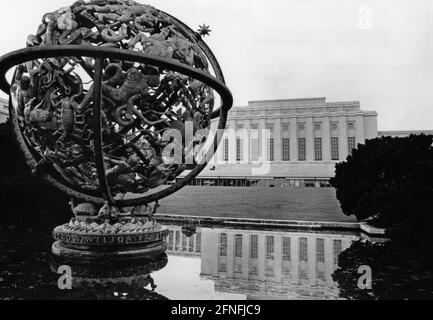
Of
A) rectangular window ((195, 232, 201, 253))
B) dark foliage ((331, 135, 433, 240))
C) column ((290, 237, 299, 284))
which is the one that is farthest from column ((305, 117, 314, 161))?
rectangular window ((195, 232, 201, 253))

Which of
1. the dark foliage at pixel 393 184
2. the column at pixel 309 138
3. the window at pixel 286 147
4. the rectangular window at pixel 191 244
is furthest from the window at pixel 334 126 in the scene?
the rectangular window at pixel 191 244

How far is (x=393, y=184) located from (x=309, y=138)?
3915 centimetres

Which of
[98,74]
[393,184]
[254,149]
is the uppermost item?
[254,149]

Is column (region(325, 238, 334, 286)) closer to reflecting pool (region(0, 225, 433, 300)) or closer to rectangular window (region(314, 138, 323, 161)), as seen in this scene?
reflecting pool (region(0, 225, 433, 300))

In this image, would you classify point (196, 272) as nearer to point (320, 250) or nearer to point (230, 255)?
point (230, 255)

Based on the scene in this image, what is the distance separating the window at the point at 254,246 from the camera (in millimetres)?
5547

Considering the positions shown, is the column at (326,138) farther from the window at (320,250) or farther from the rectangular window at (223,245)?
the rectangular window at (223,245)

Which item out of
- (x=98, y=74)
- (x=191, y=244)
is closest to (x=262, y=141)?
(x=191, y=244)

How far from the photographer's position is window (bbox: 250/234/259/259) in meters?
5.55

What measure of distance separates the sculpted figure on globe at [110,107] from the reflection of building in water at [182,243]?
1.93 feet

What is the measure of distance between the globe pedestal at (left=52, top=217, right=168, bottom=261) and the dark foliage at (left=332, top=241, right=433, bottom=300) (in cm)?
252

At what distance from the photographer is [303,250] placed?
6.07 metres

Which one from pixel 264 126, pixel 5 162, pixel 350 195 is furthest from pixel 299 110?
pixel 5 162
